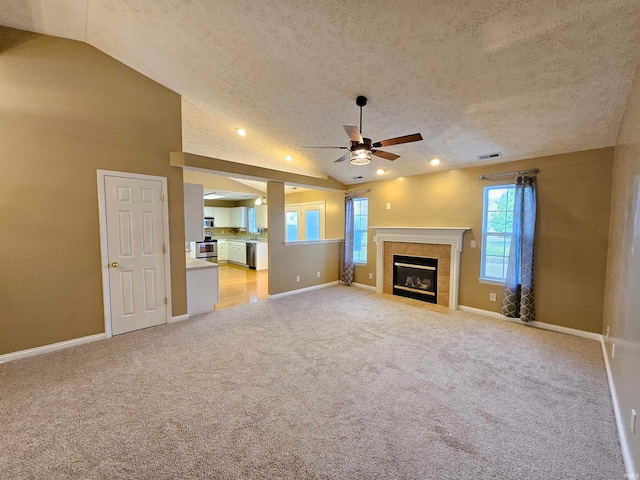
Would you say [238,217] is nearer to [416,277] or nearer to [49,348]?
[416,277]

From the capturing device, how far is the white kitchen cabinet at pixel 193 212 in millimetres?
4289

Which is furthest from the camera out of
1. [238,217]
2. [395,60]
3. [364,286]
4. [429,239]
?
[238,217]

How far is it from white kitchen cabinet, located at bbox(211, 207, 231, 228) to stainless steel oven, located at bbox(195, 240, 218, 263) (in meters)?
1.41

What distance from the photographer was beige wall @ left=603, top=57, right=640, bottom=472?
5.59 feet

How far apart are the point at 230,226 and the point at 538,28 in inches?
393

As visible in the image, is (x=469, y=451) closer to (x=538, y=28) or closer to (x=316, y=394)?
(x=316, y=394)

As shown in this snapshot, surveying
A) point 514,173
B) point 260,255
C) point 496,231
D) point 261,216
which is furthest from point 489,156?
point 261,216

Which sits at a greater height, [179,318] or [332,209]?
[332,209]

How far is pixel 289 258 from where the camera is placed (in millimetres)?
5598

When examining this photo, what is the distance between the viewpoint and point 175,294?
4023 millimetres

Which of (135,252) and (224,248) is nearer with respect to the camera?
(135,252)

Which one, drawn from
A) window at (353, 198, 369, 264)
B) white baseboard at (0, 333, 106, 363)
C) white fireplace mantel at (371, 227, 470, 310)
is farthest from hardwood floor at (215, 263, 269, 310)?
white fireplace mantel at (371, 227, 470, 310)

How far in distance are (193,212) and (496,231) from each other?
4.97 meters

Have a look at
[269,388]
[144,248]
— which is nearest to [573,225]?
[269,388]
